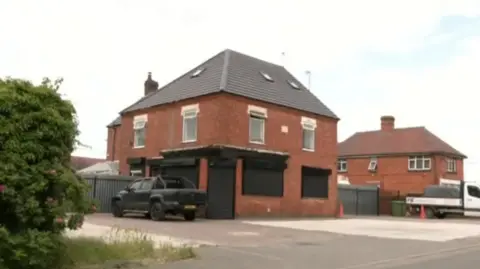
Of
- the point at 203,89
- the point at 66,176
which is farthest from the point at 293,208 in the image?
the point at 66,176

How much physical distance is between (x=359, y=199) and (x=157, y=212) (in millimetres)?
22616

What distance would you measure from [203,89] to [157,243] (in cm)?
1606

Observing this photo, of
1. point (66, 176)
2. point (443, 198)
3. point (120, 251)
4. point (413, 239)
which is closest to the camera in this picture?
point (66, 176)

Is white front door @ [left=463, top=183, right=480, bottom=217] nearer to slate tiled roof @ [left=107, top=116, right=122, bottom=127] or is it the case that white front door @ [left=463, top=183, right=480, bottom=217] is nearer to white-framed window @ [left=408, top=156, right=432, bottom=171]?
white-framed window @ [left=408, top=156, right=432, bottom=171]

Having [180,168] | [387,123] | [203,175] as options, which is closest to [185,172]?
[180,168]

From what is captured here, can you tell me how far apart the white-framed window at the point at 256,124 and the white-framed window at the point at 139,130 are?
707 cm

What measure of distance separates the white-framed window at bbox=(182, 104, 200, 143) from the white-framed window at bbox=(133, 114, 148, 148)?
3.91m

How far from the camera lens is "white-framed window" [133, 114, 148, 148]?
105 feet

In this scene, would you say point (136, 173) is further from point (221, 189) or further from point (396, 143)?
point (396, 143)

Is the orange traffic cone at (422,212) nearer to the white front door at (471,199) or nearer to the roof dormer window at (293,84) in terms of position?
the white front door at (471,199)

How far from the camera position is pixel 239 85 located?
28672 mm

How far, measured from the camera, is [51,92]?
29.8 ft

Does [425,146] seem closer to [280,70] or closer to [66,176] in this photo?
[280,70]

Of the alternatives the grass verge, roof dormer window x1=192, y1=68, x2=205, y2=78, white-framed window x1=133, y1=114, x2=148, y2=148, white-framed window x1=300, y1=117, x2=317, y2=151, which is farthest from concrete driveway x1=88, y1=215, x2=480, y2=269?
white-framed window x1=133, y1=114, x2=148, y2=148
